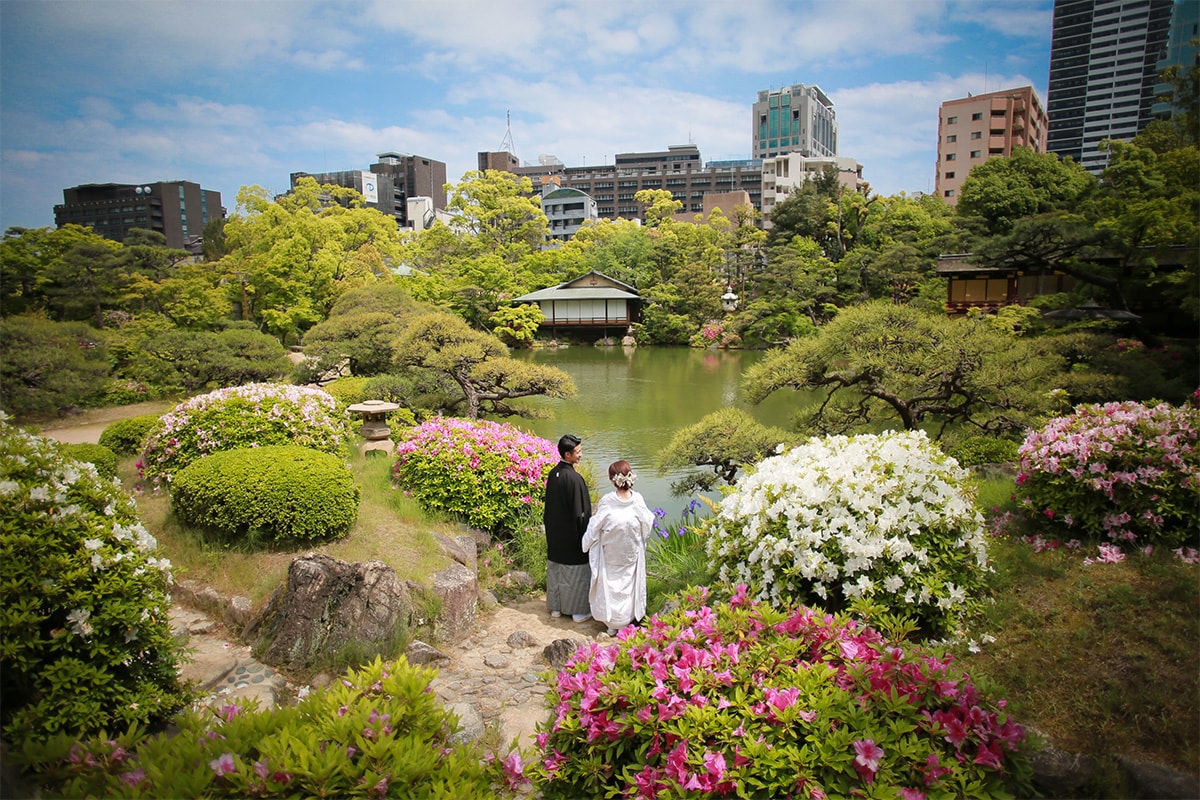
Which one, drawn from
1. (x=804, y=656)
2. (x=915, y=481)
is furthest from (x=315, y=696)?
(x=915, y=481)

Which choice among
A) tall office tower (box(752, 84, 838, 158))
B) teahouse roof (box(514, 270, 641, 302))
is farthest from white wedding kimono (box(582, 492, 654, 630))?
→ teahouse roof (box(514, 270, 641, 302))

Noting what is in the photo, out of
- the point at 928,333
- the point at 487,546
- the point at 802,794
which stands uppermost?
the point at 928,333

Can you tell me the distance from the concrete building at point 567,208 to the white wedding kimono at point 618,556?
50.5 m

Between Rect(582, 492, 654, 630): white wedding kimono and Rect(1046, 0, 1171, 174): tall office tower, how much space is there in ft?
10.6

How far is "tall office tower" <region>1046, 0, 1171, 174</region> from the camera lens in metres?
3.44

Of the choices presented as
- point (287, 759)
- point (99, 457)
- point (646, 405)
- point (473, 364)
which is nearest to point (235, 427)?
point (99, 457)

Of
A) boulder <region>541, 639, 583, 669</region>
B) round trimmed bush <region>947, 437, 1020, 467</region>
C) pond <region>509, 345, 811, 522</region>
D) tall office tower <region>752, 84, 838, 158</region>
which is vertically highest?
tall office tower <region>752, 84, 838, 158</region>

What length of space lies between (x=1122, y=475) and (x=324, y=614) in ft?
12.9

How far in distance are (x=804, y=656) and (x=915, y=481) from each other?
1.18 metres

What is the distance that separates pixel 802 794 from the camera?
1.76 m

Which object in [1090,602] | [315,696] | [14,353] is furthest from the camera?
→ [14,353]

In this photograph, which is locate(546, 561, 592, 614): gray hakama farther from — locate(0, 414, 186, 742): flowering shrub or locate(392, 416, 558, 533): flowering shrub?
locate(0, 414, 186, 742): flowering shrub

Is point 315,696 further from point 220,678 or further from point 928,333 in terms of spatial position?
point 928,333

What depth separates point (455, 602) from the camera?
3977 mm
